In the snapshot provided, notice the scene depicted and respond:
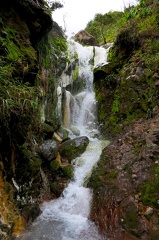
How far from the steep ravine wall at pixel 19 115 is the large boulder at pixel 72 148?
5.39 feet

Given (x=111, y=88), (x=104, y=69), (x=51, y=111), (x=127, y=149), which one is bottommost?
(x=127, y=149)

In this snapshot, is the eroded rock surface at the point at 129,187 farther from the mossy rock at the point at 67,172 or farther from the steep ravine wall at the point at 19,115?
the steep ravine wall at the point at 19,115

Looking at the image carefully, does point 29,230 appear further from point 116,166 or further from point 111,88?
point 111,88

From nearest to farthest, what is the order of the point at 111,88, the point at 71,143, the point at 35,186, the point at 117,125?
the point at 35,186 < the point at 71,143 < the point at 117,125 < the point at 111,88

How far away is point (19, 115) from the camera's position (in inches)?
151

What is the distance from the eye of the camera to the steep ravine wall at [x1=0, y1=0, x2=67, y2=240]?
3.67 m

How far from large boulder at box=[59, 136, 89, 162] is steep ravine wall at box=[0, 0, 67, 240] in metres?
1.64

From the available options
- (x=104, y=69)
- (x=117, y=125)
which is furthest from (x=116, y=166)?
(x=104, y=69)

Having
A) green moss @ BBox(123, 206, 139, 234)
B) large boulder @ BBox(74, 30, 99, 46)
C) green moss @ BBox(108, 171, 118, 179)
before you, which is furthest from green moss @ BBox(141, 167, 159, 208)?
large boulder @ BBox(74, 30, 99, 46)

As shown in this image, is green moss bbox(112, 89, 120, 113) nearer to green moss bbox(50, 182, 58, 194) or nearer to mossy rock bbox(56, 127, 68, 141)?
mossy rock bbox(56, 127, 68, 141)

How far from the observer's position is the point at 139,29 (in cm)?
1030

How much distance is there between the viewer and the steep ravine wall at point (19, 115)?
367 cm

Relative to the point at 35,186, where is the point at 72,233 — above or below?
below

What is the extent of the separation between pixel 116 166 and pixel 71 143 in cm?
219
